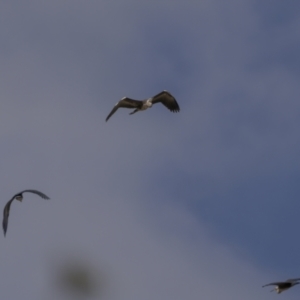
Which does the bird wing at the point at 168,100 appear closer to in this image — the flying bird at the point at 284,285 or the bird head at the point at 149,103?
the bird head at the point at 149,103

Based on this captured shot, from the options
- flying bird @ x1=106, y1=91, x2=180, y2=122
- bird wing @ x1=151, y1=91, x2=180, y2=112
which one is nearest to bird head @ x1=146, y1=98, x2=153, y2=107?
flying bird @ x1=106, y1=91, x2=180, y2=122

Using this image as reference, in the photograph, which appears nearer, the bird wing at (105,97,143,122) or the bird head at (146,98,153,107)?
the bird wing at (105,97,143,122)

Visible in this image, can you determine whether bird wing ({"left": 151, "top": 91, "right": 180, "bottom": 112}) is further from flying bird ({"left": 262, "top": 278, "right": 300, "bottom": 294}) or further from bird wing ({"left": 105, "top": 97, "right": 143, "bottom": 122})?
flying bird ({"left": 262, "top": 278, "right": 300, "bottom": 294})

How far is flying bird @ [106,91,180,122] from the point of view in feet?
141

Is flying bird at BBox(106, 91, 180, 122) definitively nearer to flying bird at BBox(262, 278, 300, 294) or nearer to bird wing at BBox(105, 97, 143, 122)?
bird wing at BBox(105, 97, 143, 122)

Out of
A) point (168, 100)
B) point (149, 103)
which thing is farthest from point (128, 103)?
point (168, 100)

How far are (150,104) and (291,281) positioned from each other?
41.7 ft

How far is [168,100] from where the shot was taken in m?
46.9

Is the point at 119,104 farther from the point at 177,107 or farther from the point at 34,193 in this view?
the point at 34,193

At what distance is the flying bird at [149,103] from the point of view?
42.8 meters

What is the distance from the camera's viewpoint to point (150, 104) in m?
43.6

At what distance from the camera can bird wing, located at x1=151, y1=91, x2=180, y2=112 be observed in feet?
152

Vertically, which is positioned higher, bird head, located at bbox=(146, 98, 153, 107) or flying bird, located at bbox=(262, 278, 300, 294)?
bird head, located at bbox=(146, 98, 153, 107)

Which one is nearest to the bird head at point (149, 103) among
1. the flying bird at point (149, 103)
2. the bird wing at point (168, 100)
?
the flying bird at point (149, 103)
